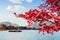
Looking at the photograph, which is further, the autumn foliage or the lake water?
the lake water

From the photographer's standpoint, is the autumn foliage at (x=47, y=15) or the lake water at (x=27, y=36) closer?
the autumn foliage at (x=47, y=15)

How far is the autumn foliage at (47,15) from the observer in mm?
2182

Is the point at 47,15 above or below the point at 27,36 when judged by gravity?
above

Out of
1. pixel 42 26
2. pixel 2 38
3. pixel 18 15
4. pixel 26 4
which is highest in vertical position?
pixel 26 4

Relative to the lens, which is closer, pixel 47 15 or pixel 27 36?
pixel 47 15

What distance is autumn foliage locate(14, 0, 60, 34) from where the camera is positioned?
218cm

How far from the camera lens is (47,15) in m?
2.18

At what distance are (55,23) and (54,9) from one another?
0.20 meters

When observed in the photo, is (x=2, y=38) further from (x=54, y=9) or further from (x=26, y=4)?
(x=54, y=9)

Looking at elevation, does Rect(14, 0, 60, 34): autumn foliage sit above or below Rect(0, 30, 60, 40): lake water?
Result: above

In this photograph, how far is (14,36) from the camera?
2.48m

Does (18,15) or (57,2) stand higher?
(57,2)

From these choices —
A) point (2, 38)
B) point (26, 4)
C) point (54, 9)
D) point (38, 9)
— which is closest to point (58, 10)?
point (54, 9)

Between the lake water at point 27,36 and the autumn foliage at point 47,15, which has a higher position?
the autumn foliage at point 47,15
